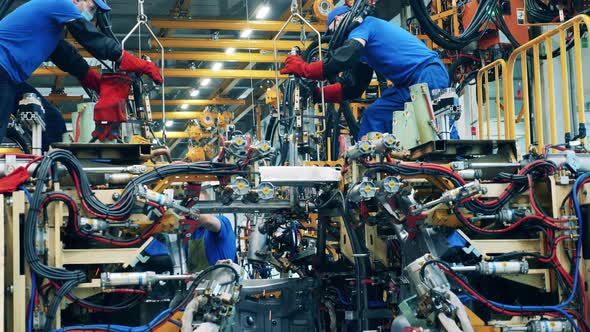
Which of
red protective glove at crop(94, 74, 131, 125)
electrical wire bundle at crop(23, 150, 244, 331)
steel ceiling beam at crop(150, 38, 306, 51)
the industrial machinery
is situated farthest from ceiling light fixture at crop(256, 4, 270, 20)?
electrical wire bundle at crop(23, 150, 244, 331)

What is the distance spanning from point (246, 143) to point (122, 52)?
1.60 m

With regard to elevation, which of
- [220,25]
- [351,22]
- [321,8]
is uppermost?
[220,25]

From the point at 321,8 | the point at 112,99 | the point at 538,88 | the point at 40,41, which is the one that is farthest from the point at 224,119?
the point at 538,88

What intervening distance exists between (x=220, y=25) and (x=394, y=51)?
19.3 feet

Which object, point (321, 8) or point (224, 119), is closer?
point (321, 8)

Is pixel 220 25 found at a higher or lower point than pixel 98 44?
higher

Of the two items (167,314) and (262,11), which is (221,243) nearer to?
(167,314)

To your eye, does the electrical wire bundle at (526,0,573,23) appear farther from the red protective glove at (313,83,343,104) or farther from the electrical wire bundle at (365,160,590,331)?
the electrical wire bundle at (365,160,590,331)

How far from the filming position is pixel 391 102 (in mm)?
6422

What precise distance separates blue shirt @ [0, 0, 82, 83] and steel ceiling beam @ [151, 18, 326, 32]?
19.4ft

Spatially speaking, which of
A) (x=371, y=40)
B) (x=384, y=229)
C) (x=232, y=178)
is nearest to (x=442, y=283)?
(x=384, y=229)

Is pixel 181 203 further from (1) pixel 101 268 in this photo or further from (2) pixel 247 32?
(2) pixel 247 32

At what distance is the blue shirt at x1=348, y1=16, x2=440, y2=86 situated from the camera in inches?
247

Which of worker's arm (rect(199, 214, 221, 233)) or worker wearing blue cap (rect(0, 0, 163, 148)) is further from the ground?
worker wearing blue cap (rect(0, 0, 163, 148))
